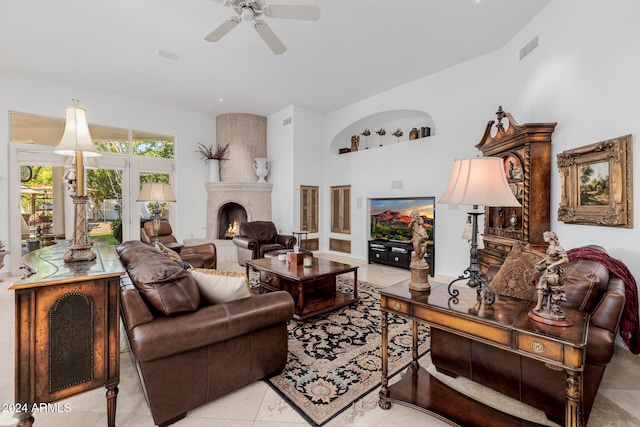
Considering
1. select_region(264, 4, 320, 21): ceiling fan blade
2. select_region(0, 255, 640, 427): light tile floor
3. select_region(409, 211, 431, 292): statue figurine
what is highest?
select_region(264, 4, 320, 21): ceiling fan blade

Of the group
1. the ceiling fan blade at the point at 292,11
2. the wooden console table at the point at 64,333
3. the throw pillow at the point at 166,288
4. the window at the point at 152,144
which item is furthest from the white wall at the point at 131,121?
the throw pillow at the point at 166,288

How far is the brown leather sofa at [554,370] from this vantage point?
148cm

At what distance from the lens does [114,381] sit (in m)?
1.67

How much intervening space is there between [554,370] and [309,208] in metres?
6.12

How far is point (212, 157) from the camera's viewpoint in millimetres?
7480

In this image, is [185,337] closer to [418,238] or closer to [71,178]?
[71,178]

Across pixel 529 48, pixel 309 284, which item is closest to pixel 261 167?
pixel 309 284

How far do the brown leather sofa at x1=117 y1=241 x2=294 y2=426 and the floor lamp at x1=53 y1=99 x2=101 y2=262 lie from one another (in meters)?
0.33

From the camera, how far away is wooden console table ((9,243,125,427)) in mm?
1408

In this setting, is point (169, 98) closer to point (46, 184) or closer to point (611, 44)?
point (46, 184)

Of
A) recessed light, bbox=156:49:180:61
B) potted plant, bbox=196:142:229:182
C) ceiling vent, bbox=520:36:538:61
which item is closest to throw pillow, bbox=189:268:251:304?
recessed light, bbox=156:49:180:61

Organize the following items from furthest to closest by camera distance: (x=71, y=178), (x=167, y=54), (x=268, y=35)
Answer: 1. (x=167, y=54)
2. (x=268, y=35)
3. (x=71, y=178)

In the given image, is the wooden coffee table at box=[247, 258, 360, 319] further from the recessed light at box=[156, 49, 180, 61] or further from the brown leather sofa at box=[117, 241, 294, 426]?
the recessed light at box=[156, 49, 180, 61]

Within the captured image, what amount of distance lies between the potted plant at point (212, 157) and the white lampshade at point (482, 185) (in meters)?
6.82
